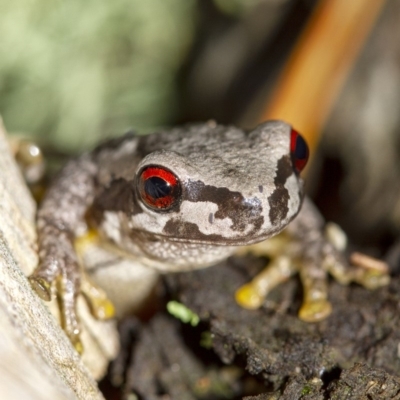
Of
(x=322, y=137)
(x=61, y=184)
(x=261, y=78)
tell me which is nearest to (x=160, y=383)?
(x=61, y=184)

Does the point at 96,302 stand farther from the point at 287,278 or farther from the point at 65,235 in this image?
the point at 287,278

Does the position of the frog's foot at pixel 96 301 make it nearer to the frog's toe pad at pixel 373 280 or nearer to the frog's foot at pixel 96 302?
the frog's foot at pixel 96 302

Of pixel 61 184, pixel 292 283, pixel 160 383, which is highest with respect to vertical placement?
pixel 61 184

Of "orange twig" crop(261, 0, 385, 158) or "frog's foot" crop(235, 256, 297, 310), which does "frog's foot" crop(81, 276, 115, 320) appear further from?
"orange twig" crop(261, 0, 385, 158)

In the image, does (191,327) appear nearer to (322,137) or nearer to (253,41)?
(322,137)

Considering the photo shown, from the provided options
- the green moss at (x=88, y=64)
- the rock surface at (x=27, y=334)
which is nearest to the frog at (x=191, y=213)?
the rock surface at (x=27, y=334)
